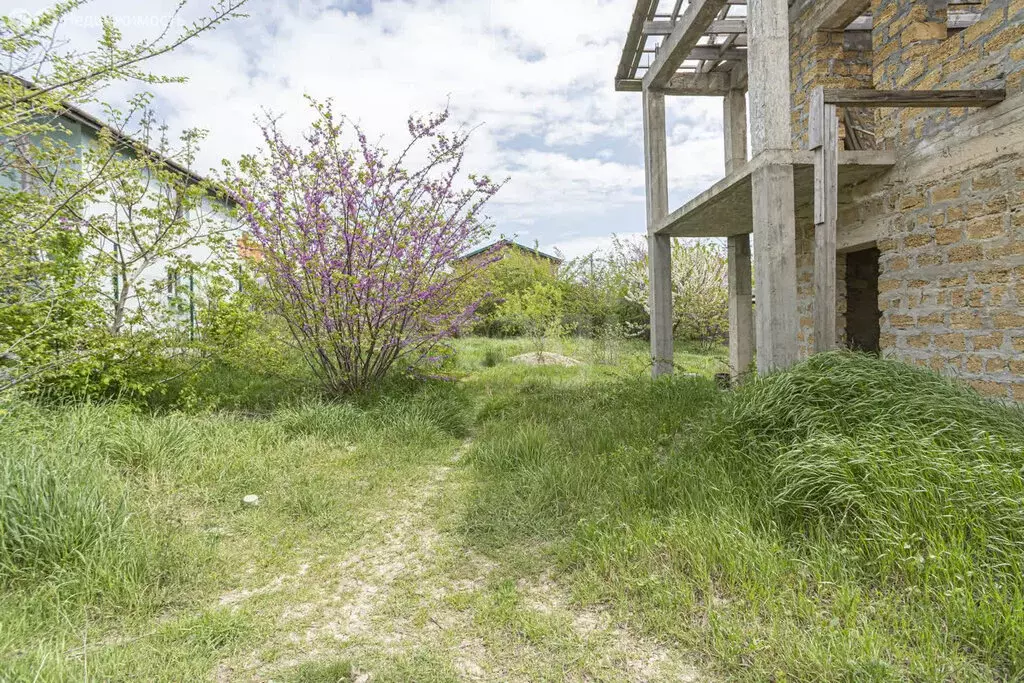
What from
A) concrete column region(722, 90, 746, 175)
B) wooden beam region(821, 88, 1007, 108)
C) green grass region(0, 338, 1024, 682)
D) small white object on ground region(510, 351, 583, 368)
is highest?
concrete column region(722, 90, 746, 175)

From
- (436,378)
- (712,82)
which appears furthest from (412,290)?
(712,82)

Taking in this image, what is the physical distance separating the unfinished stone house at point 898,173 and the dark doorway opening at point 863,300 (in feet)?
2.60

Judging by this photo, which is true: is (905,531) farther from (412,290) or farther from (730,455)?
(412,290)

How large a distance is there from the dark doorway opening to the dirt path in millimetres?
6385

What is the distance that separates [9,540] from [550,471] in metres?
3.26

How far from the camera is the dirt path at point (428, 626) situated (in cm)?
211

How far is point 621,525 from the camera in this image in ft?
9.91

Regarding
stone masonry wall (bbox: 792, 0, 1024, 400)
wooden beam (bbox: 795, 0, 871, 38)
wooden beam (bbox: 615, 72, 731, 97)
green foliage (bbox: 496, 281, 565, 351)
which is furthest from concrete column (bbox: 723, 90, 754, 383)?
green foliage (bbox: 496, 281, 565, 351)

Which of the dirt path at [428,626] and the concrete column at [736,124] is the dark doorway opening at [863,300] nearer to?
the concrete column at [736,124]

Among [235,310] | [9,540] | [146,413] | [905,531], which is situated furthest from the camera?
[235,310]

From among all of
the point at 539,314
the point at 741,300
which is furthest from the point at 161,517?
the point at 539,314

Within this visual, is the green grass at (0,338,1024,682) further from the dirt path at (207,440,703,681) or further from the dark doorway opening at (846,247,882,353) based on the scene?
the dark doorway opening at (846,247,882,353)

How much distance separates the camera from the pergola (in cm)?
421

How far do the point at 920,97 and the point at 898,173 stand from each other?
1.25m
